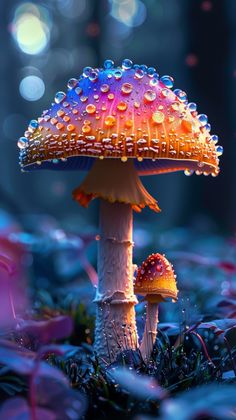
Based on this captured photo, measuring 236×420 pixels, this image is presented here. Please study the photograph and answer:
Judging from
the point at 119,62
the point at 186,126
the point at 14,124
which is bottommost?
the point at 186,126

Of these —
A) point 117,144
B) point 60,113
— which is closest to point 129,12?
point 60,113

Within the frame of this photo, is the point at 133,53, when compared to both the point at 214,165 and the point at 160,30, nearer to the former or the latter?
the point at 160,30

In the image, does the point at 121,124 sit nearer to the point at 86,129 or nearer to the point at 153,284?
the point at 86,129

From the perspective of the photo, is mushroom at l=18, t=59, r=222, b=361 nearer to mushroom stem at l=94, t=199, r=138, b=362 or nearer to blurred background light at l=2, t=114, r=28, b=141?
mushroom stem at l=94, t=199, r=138, b=362

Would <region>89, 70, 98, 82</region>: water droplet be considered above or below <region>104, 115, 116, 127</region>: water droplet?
above

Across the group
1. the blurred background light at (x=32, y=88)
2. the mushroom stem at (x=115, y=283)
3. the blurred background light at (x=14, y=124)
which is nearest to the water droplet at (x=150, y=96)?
the mushroom stem at (x=115, y=283)

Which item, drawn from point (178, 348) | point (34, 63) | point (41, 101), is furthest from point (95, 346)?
point (41, 101)

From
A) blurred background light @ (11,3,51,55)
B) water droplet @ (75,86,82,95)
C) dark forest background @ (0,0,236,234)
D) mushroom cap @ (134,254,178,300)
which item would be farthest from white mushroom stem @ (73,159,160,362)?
blurred background light @ (11,3,51,55)
